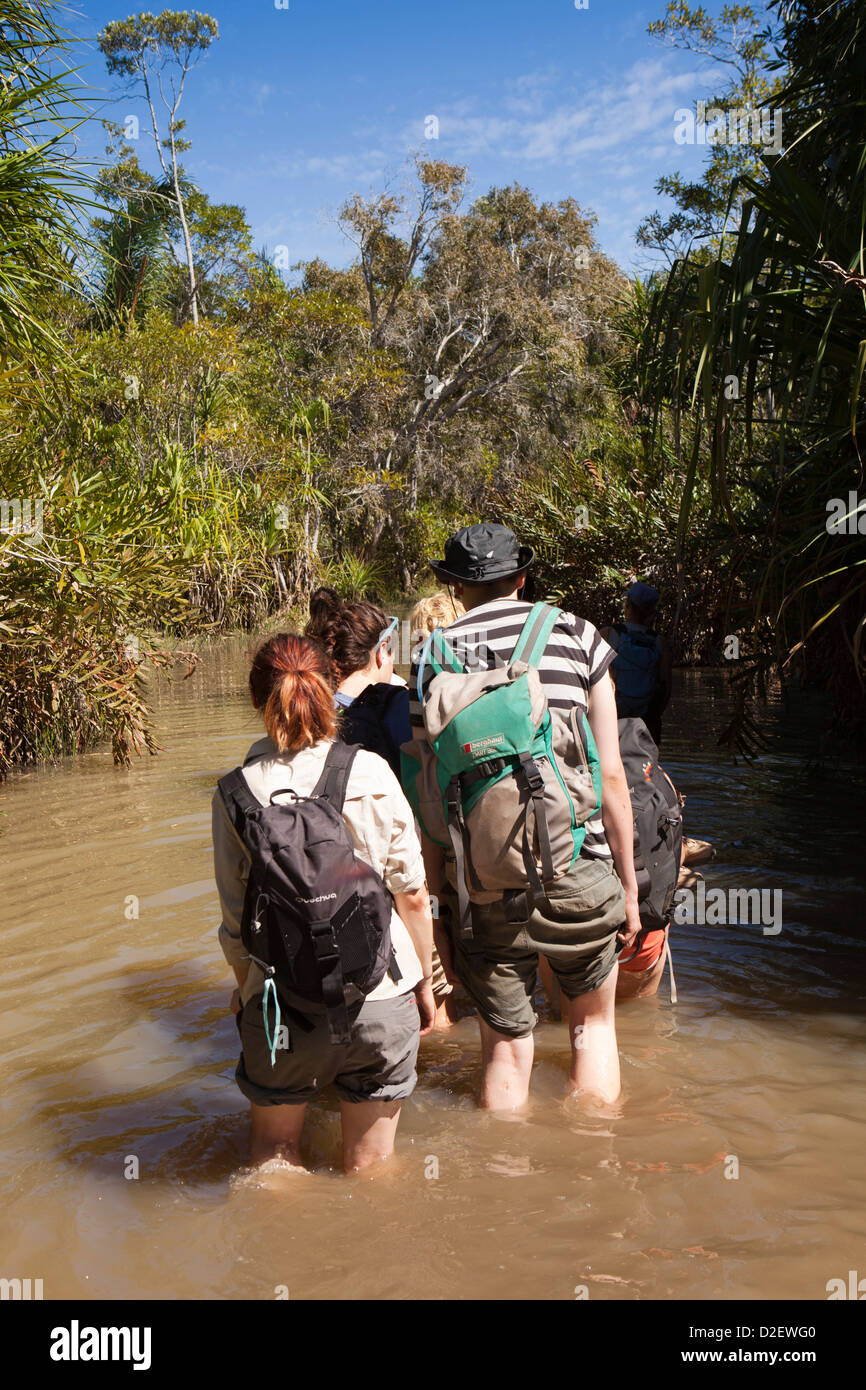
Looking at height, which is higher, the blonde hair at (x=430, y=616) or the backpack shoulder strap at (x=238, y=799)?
the blonde hair at (x=430, y=616)

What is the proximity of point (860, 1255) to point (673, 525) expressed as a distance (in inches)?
455

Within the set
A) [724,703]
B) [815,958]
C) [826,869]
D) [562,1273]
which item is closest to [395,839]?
[562,1273]

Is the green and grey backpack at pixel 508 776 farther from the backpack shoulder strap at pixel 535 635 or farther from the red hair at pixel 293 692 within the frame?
the red hair at pixel 293 692

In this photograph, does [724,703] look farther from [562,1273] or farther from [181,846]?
[562,1273]

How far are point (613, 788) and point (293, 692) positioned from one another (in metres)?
1.06

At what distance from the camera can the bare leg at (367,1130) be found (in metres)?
2.92

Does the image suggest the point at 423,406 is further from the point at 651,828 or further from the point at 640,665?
the point at 651,828

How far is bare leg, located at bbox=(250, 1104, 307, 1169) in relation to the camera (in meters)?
2.90

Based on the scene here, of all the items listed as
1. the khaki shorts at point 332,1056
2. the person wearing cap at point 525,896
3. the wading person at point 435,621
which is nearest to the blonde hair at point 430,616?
the wading person at point 435,621

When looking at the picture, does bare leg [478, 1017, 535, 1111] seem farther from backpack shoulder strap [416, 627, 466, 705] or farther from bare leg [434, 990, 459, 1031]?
backpack shoulder strap [416, 627, 466, 705]

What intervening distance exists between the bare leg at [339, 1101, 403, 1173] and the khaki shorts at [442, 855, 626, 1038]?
0.43 m

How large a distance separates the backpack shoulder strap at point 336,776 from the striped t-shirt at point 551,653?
15.3 inches

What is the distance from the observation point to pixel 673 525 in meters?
13.5

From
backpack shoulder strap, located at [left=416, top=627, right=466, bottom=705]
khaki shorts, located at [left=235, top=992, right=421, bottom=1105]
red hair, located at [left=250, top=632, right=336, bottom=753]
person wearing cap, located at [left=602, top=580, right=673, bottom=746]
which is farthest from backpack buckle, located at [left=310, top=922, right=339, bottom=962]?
person wearing cap, located at [left=602, top=580, right=673, bottom=746]
